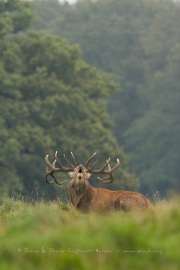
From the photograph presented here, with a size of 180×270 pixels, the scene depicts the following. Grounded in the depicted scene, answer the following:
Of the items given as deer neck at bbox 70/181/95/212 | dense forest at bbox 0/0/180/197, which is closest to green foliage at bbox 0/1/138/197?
dense forest at bbox 0/0/180/197

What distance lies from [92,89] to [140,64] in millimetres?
23104

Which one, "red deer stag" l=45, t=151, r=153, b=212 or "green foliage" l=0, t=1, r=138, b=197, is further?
"green foliage" l=0, t=1, r=138, b=197

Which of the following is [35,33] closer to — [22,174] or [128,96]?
[22,174]

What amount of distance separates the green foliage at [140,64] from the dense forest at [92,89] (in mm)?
59

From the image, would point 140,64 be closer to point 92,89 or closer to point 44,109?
point 92,89

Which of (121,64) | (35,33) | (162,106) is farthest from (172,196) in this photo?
(121,64)

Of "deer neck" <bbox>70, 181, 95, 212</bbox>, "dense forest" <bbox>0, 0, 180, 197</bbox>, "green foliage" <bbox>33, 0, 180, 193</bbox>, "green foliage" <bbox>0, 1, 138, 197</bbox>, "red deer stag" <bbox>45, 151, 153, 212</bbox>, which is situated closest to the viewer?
"red deer stag" <bbox>45, 151, 153, 212</bbox>

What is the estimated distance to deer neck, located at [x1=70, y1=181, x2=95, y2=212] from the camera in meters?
17.3

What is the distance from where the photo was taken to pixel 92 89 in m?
47.9

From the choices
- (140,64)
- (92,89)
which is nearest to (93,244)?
(92,89)

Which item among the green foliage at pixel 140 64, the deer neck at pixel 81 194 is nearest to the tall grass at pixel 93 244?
the deer neck at pixel 81 194

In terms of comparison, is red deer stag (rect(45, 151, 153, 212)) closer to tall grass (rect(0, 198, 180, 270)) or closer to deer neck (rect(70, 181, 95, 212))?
deer neck (rect(70, 181, 95, 212))

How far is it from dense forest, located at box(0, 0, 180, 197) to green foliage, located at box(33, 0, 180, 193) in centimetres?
6

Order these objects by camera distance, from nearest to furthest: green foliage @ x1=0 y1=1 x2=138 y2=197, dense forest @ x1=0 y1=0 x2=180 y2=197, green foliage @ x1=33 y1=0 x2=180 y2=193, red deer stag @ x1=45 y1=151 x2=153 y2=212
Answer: red deer stag @ x1=45 y1=151 x2=153 y2=212 < green foliage @ x1=0 y1=1 x2=138 y2=197 < dense forest @ x1=0 y1=0 x2=180 y2=197 < green foliage @ x1=33 y1=0 x2=180 y2=193
